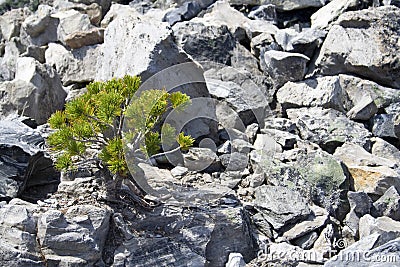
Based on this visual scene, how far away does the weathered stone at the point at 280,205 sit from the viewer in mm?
9133

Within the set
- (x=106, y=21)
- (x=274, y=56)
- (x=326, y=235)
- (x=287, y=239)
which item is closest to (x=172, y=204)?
(x=287, y=239)

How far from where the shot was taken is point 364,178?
9.96 meters

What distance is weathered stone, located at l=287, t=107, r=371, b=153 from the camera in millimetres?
10977

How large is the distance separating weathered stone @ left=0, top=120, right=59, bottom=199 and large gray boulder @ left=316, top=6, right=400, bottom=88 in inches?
249

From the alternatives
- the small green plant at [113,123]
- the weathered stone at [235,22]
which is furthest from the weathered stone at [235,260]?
the weathered stone at [235,22]

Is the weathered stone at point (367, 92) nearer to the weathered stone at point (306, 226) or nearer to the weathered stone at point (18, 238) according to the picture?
the weathered stone at point (306, 226)

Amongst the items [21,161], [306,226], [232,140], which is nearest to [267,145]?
→ [232,140]

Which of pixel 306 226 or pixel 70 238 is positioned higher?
pixel 70 238

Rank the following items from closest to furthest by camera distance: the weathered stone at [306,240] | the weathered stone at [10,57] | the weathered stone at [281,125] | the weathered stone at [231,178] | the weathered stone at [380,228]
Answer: the weathered stone at [380,228], the weathered stone at [306,240], the weathered stone at [231,178], the weathered stone at [281,125], the weathered stone at [10,57]

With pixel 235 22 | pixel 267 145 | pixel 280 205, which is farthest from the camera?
pixel 235 22

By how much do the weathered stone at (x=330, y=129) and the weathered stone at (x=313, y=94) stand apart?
10.2 inches

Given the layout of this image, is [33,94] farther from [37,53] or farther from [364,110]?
[364,110]

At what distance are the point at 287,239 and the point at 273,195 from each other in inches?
34.4

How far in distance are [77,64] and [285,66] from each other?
15.9 ft
